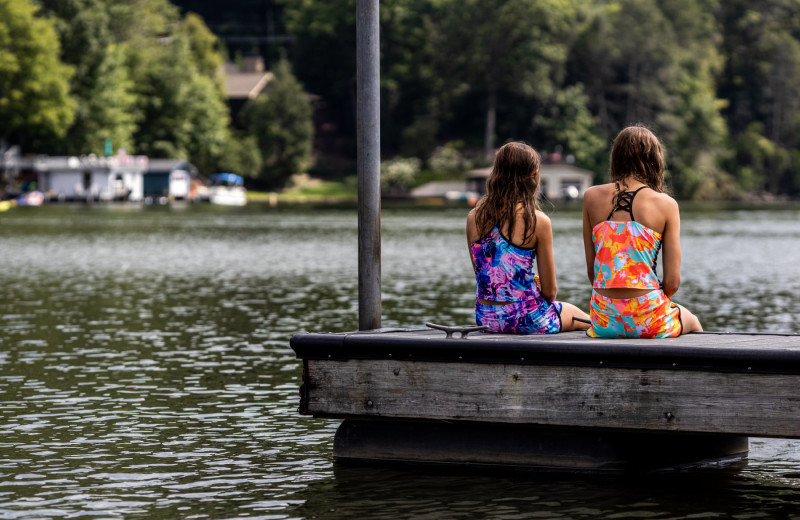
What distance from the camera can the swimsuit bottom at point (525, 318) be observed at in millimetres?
10273

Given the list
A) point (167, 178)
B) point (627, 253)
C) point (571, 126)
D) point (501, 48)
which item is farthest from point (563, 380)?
point (501, 48)

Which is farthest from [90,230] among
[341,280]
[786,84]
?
[786,84]

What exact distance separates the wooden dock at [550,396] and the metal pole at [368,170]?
37 centimetres

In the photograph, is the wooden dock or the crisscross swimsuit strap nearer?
the wooden dock

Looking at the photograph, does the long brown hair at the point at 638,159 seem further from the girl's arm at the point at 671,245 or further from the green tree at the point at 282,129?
the green tree at the point at 282,129

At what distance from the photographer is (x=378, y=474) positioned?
405 inches

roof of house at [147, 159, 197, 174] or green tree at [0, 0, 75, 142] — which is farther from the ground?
green tree at [0, 0, 75, 142]

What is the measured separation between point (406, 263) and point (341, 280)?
6.44 meters

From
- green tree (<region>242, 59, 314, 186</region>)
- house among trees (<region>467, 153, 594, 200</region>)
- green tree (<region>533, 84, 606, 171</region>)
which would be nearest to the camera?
green tree (<region>242, 59, 314, 186</region>)

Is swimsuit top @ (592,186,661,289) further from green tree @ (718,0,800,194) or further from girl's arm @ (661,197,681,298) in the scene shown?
green tree @ (718,0,800,194)

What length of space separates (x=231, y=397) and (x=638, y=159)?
248 inches

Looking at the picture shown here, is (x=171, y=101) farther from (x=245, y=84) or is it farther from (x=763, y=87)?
(x=763, y=87)

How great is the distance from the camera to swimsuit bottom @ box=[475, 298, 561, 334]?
1027 cm

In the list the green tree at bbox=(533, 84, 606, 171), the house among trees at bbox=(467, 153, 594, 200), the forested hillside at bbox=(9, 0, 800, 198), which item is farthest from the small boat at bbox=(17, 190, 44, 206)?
the green tree at bbox=(533, 84, 606, 171)
